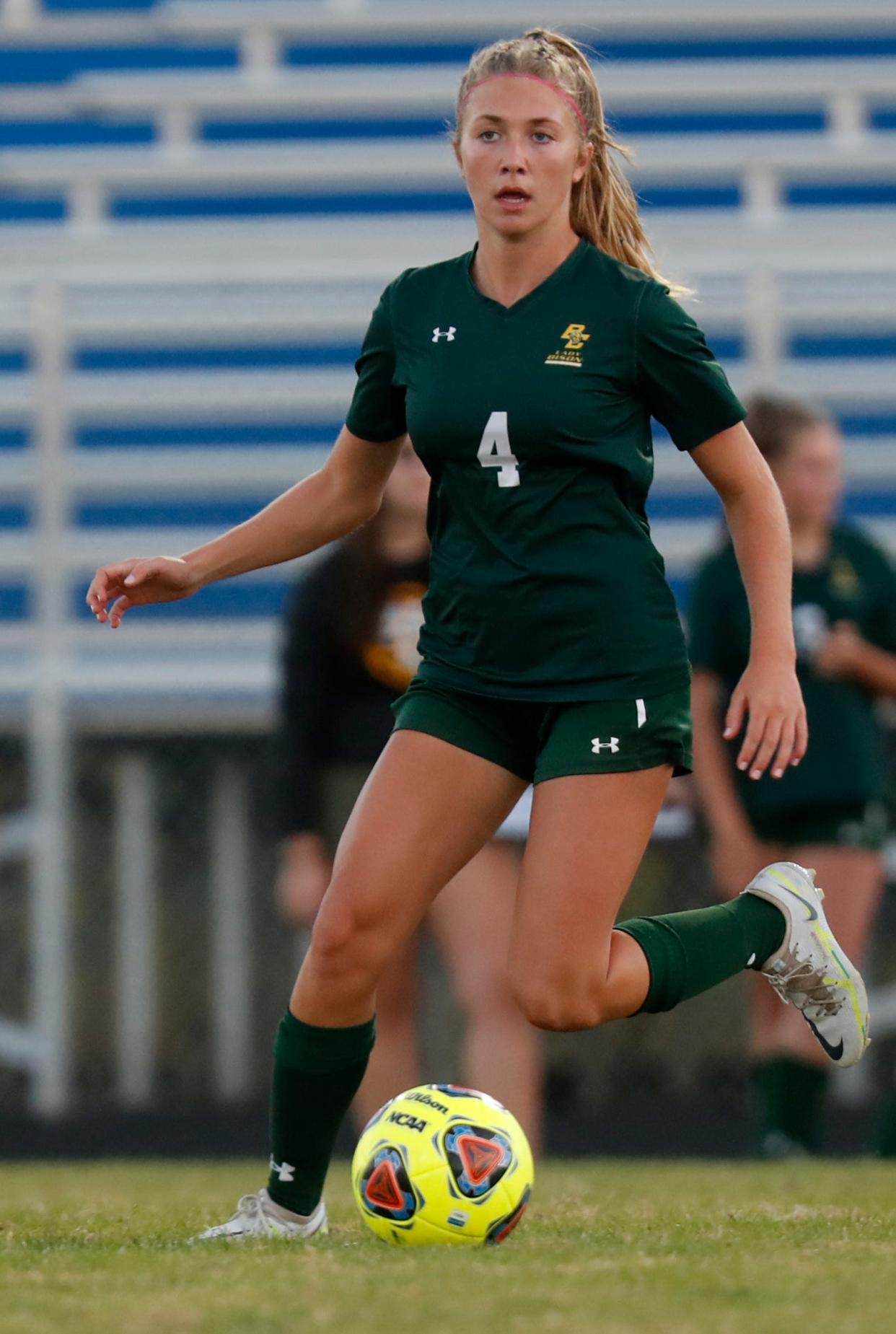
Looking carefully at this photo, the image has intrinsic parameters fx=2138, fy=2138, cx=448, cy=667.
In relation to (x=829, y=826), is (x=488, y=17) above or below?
above

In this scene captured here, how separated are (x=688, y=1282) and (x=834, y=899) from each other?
2961 mm

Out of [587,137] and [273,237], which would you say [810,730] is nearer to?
[587,137]

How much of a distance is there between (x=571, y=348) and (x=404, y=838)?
0.81 m

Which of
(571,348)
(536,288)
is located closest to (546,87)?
(536,288)

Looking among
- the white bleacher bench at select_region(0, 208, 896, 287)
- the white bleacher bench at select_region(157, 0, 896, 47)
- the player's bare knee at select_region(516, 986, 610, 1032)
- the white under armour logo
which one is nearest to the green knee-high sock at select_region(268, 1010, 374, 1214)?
the white under armour logo

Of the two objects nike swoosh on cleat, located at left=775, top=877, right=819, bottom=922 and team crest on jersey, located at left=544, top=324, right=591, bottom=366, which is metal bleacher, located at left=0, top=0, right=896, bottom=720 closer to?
nike swoosh on cleat, located at left=775, top=877, right=819, bottom=922

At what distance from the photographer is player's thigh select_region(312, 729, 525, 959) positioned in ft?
11.0

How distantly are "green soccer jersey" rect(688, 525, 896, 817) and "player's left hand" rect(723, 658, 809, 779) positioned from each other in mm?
2267

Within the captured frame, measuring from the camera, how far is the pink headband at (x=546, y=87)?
3.43 metres

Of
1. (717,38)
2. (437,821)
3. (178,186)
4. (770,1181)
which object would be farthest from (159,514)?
(437,821)

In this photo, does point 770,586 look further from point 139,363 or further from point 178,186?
point 178,186

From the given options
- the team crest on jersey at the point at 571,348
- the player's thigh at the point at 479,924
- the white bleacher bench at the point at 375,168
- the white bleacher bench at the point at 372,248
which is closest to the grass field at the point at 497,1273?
the player's thigh at the point at 479,924

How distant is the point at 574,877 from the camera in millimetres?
3342

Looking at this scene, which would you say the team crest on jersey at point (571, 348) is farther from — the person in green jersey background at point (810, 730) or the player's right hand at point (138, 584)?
the person in green jersey background at point (810, 730)
